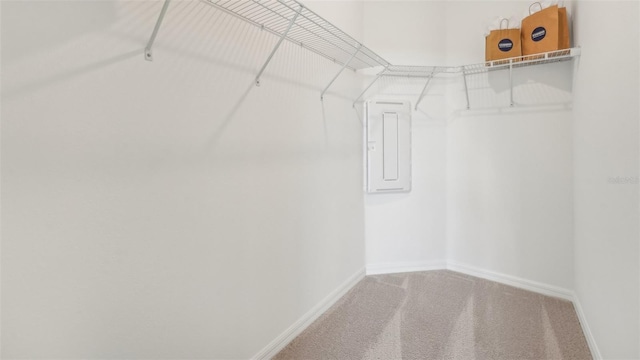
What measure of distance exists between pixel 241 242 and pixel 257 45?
95 centimetres

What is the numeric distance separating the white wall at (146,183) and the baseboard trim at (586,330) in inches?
60.9

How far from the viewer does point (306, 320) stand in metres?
1.98

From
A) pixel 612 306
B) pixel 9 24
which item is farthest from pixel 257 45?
pixel 612 306

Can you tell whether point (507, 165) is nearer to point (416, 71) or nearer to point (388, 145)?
point (388, 145)

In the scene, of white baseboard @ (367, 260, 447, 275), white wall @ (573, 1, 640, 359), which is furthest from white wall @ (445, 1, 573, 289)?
white wall @ (573, 1, 640, 359)

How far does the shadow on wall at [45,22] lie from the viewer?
2.55ft

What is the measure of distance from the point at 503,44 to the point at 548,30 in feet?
0.96

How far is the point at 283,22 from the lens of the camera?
1.64 metres

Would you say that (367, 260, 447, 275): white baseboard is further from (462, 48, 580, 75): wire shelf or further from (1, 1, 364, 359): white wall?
(462, 48, 580, 75): wire shelf

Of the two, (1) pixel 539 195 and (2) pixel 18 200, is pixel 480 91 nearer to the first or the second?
(1) pixel 539 195

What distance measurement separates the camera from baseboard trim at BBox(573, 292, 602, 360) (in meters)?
1.62

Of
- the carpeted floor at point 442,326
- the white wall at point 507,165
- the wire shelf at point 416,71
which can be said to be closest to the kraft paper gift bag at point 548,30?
the white wall at point 507,165

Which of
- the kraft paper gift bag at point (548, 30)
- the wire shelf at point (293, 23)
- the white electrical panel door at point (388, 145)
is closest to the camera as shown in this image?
the wire shelf at point (293, 23)

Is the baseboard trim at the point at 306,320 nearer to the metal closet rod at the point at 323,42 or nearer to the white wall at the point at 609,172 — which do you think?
the metal closet rod at the point at 323,42
